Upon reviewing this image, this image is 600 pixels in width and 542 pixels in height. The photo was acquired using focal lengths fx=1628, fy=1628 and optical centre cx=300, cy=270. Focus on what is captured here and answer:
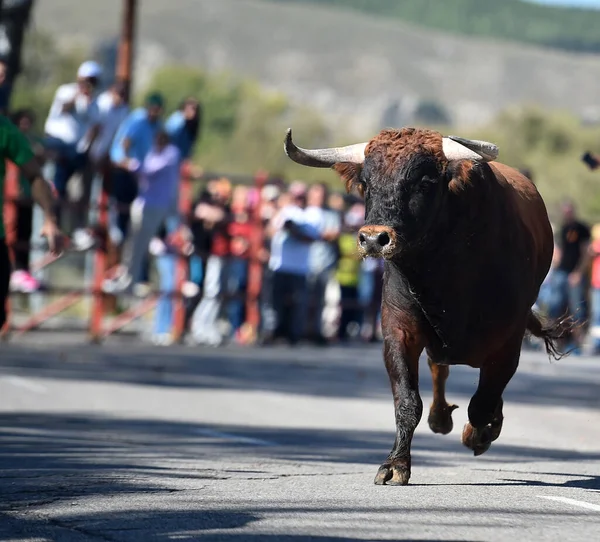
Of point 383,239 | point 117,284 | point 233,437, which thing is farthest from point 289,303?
point 383,239

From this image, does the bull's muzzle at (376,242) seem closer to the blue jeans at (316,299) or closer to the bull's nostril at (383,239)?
the bull's nostril at (383,239)

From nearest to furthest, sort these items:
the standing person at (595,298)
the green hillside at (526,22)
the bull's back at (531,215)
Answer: the bull's back at (531,215) → the standing person at (595,298) → the green hillside at (526,22)

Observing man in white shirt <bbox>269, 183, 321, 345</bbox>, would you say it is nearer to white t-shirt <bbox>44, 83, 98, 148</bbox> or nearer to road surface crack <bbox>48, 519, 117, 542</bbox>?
white t-shirt <bbox>44, 83, 98, 148</bbox>

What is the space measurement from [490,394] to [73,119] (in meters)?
11.5

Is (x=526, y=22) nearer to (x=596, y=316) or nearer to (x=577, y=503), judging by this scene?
(x=596, y=316)

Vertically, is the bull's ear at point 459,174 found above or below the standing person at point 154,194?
above

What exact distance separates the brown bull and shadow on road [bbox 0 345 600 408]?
7.11 meters

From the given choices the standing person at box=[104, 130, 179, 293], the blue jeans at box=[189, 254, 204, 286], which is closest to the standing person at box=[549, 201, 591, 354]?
the blue jeans at box=[189, 254, 204, 286]

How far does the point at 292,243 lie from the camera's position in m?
22.9

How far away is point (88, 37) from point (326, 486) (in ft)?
636

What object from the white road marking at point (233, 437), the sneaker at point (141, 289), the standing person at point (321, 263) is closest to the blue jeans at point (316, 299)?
the standing person at point (321, 263)

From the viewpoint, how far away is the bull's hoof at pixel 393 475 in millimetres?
8570

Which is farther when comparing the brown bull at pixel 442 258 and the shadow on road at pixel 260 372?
the shadow on road at pixel 260 372

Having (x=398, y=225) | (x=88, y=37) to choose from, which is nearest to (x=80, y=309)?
(x=398, y=225)
